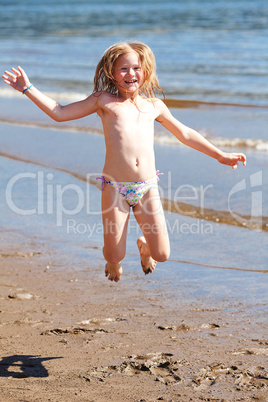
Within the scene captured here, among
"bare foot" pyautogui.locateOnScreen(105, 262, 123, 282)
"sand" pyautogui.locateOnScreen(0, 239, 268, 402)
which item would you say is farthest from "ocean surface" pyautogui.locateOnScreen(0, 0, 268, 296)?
"bare foot" pyautogui.locateOnScreen(105, 262, 123, 282)

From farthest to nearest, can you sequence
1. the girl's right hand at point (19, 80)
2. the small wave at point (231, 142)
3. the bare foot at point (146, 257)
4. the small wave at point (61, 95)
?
the small wave at point (61, 95) → the small wave at point (231, 142) → the bare foot at point (146, 257) → the girl's right hand at point (19, 80)

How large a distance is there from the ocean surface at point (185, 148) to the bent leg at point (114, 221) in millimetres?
1315

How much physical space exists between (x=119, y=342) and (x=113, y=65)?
1843 millimetres

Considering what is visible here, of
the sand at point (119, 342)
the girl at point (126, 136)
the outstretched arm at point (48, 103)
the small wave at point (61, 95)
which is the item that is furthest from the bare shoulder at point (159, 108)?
the small wave at point (61, 95)

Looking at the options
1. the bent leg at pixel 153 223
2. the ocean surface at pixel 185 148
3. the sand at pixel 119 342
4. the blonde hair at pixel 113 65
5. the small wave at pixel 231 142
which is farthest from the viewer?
the small wave at pixel 231 142

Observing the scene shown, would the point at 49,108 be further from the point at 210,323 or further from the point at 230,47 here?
the point at 230,47

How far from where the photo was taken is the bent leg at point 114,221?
159 inches

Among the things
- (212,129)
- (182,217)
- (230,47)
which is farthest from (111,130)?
(230,47)

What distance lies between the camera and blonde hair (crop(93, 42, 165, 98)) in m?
3.94

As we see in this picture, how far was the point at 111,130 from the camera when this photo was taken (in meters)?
4.00

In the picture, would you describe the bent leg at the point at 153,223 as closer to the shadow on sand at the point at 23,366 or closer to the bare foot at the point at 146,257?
the bare foot at the point at 146,257

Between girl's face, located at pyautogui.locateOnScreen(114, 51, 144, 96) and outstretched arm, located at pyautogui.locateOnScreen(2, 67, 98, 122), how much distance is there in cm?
21

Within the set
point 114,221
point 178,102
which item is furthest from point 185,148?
point 114,221

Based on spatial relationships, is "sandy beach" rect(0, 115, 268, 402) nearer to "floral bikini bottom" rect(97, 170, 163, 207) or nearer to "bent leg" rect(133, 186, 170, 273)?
"bent leg" rect(133, 186, 170, 273)
